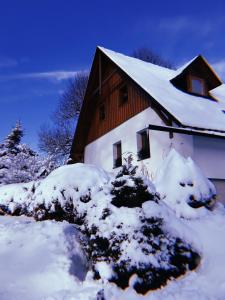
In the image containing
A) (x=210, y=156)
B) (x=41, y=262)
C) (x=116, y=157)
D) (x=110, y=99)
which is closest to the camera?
(x=41, y=262)

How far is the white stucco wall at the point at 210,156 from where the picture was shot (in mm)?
9875

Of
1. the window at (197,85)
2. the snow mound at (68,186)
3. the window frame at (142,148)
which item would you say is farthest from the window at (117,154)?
the snow mound at (68,186)

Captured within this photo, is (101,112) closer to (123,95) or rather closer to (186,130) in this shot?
(123,95)

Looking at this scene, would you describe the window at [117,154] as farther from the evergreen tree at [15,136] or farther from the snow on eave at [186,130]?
the evergreen tree at [15,136]

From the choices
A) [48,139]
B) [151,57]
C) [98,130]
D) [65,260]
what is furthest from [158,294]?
[151,57]

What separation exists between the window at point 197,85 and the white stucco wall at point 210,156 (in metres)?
3.66

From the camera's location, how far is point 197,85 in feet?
44.3

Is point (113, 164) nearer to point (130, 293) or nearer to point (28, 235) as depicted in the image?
point (28, 235)

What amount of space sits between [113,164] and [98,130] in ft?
8.53

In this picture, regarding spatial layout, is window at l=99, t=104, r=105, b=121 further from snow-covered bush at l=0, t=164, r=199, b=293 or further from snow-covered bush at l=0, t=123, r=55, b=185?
snow-covered bush at l=0, t=164, r=199, b=293

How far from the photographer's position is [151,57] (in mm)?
28812

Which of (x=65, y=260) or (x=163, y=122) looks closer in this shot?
(x=65, y=260)

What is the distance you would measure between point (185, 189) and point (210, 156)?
4785 mm

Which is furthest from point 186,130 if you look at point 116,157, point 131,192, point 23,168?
point 23,168
